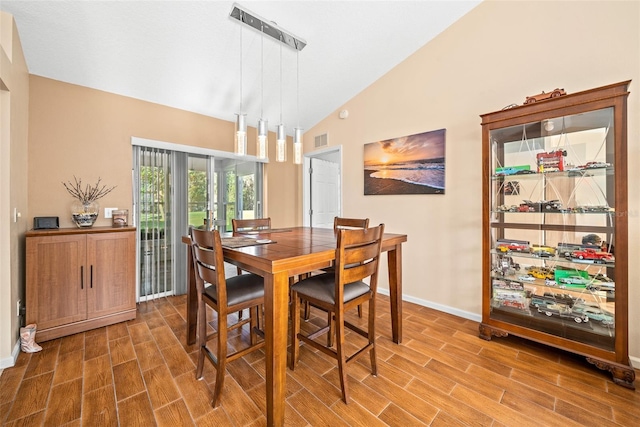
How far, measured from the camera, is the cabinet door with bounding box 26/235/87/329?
2100 millimetres

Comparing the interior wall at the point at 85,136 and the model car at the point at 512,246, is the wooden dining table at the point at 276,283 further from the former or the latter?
the interior wall at the point at 85,136

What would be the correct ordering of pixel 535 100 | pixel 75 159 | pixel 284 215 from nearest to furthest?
pixel 535 100 < pixel 75 159 < pixel 284 215

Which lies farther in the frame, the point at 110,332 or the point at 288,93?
the point at 288,93

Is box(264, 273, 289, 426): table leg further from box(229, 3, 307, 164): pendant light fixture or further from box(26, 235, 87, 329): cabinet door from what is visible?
box(26, 235, 87, 329): cabinet door

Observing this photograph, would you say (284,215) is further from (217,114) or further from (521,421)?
(521,421)

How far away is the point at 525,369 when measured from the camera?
182cm

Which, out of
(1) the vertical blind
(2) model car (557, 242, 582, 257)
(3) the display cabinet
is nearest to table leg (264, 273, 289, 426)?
(3) the display cabinet

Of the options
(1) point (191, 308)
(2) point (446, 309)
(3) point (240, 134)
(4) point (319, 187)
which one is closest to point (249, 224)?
(1) point (191, 308)

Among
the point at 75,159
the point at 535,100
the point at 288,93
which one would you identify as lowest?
the point at 75,159

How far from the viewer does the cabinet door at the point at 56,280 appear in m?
2.10

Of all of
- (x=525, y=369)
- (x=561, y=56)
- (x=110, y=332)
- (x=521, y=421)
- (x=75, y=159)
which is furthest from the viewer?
(x=75, y=159)

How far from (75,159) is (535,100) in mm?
4187

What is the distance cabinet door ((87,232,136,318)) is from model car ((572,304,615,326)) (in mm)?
3934

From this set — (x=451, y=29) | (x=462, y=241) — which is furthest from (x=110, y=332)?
(x=451, y=29)
